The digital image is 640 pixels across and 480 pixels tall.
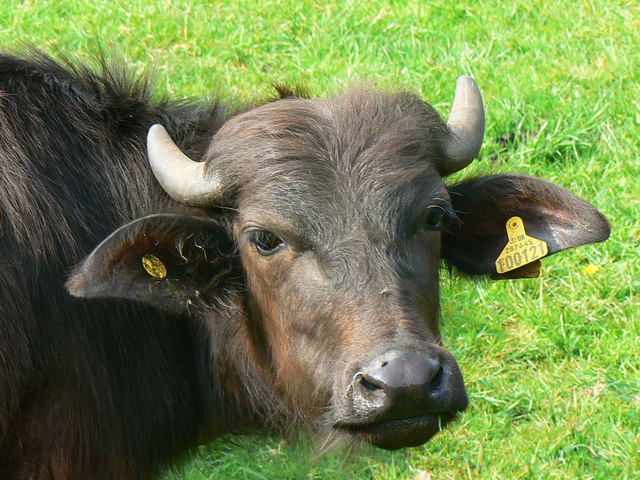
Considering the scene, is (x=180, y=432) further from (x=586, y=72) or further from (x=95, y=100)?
(x=586, y=72)

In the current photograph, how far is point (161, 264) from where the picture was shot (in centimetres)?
530

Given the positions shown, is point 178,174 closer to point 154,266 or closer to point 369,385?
point 154,266

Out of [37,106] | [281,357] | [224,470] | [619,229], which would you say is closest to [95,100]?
[37,106]

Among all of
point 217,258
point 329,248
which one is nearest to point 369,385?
point 329,248

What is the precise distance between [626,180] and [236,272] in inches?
168

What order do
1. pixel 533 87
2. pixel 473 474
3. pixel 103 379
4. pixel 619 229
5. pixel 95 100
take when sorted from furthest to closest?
1. pixel 533 87
2. pixel 619 229
3. pixel 473 474
4. pixel 95 100
5. pixel 103 379

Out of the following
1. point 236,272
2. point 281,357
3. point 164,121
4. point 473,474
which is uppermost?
point 164,121

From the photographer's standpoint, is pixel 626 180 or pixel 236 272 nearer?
pixel 236 272

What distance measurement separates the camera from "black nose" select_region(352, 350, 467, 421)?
4516 millimetres

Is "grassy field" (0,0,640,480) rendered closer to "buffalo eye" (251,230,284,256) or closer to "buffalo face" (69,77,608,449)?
"buffalo face" (69,77,608,449)

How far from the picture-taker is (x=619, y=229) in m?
8.15

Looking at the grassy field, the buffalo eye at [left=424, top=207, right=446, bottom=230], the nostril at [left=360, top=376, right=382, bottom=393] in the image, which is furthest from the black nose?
the grassy field

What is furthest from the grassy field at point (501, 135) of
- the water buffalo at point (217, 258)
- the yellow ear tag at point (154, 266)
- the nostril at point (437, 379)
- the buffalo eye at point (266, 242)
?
the yellow ear tag at point (154, 266)

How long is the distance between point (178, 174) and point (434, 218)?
134cm
